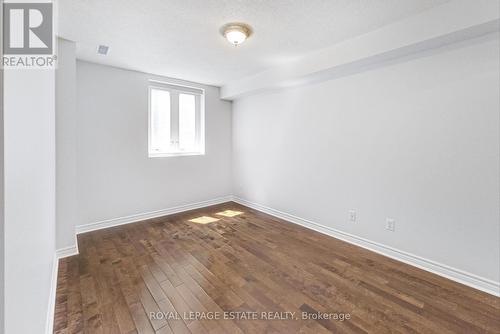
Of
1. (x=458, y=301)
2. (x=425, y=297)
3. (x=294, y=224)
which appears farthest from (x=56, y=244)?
(x=458, y=301)

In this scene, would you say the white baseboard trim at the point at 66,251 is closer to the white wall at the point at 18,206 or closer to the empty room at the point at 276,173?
the empty room at the point at 276,173

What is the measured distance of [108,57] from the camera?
302 centimetres

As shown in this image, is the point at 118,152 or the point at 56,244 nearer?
the point at 56,244

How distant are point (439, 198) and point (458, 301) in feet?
2.97

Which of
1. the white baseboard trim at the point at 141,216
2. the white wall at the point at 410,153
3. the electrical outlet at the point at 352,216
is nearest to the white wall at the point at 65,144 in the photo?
the white baseboard trim at the point at 141,216

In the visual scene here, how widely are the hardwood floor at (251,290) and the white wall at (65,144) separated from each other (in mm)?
391

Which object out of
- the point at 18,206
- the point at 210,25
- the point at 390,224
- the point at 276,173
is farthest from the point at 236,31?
the point at 390,224

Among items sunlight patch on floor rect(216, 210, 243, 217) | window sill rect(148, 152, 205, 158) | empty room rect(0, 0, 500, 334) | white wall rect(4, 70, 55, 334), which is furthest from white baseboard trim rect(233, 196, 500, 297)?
white wall rect(4, 70, 55, 334)

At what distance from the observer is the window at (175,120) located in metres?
3.97

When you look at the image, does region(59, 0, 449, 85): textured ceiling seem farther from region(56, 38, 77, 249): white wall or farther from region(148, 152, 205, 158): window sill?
region(148, 152, 205, 158): window sill

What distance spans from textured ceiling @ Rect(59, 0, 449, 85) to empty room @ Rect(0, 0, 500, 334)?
2cm

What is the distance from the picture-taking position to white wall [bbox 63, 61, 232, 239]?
317 cm

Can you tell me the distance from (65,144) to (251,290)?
255cm

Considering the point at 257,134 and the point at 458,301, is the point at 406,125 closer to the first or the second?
the point at 458,301
